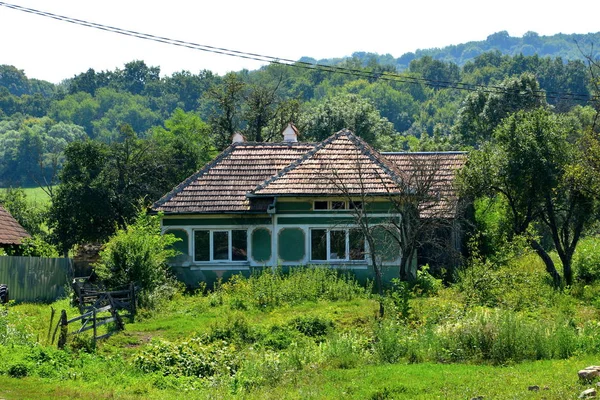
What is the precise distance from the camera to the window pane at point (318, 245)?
31594 mm

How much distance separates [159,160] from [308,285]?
2545cm

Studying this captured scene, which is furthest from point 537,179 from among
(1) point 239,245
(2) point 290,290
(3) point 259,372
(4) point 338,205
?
(3) point 259,372

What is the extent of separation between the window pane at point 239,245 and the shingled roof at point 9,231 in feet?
33.9

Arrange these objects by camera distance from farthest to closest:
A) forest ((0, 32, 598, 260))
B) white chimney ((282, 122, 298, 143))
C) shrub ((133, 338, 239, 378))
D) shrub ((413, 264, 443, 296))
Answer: forest ((0, 32, 598, 260)) < white chimney ((282, 122, 298, 143)) < shrub ((413, 264, 443, 296)) < shrub ((133, 338, 239, 378))

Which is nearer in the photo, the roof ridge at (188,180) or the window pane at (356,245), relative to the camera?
the window pane at (356,245)

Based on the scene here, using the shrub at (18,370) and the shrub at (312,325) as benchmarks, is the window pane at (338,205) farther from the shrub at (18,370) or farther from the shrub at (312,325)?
the shrub at (18,370)

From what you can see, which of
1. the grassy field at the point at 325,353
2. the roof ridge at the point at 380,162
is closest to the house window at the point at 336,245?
the roof ridge at the point at 380,162

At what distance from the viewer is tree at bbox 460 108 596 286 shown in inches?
1136

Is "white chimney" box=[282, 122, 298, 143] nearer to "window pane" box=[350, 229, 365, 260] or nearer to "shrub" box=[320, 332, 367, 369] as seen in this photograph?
"window pane" box=[350, 229, 365, 260]

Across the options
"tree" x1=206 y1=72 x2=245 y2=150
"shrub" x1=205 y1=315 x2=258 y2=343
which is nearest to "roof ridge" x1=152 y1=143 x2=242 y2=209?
"shrub" x1=205 y1=315 x2=258 y2=343

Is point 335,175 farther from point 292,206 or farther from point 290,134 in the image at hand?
point 290,134

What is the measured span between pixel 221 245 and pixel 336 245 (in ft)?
14.1

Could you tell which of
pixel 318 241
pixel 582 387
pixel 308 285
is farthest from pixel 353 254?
pixel 582 387

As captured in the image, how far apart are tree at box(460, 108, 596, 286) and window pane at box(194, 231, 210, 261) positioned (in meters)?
9.39
